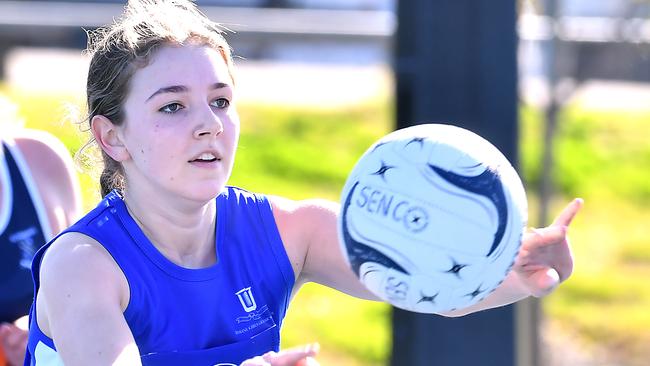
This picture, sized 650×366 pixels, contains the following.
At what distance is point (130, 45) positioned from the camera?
2.33 metres

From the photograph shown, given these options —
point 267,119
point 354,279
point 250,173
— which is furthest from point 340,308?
point 354,279

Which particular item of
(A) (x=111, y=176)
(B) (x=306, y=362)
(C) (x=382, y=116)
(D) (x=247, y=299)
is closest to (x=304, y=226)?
(D) (x=247, y=299)

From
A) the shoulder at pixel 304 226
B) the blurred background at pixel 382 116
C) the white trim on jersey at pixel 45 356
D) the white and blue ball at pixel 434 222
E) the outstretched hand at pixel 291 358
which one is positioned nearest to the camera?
the outstretched hand at pixel 291 358

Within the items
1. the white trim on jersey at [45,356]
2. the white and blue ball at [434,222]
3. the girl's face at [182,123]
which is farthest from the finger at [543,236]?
the white trim on jersey at [45,356]

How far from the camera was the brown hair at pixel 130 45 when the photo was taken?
2334 millimetres

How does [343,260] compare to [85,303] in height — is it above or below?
below

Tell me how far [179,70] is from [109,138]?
252 millimetres

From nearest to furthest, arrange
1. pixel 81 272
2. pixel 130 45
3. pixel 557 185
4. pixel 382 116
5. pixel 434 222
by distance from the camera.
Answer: pixel 434 222 < pixel 81 272 < pixel 130 45 < pixel 557 185 < pixel 382 116

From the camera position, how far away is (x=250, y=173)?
6.39 meters

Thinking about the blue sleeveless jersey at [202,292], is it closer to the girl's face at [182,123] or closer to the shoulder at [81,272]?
the shoulder at [81,272]

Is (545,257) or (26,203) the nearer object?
(545,257)

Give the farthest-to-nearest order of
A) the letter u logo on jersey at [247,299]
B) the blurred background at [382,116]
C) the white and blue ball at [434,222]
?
the blurred background at [382,116], the letter u logo on jersey at [247,299], the white and blue ball at [434,222]

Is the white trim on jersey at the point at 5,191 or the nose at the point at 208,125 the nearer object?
the nose at the point at 208,125

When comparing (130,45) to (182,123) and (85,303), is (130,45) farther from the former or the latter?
(85,303)
